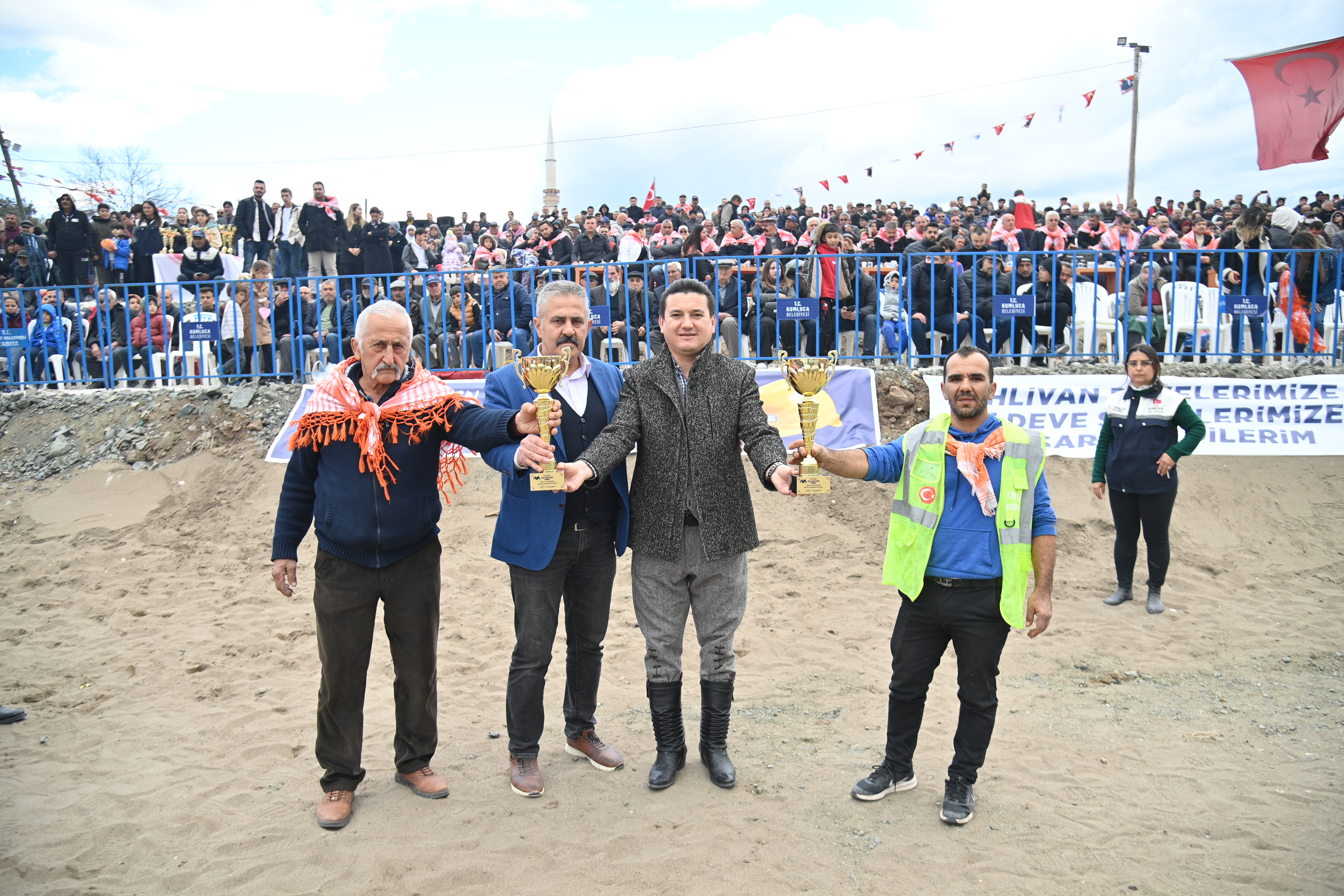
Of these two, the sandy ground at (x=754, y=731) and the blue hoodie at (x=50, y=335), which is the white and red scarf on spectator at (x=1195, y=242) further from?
the blue hoodie at (x=50, y=335)

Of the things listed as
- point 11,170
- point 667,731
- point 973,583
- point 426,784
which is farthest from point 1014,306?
point 11,170

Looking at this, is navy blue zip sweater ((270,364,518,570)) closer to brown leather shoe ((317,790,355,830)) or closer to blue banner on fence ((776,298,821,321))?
brown leather shoe ((317,790,355,830))

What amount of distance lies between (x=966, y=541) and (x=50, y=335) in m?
11.4

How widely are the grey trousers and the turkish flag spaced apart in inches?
346

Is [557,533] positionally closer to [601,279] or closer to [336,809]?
[336,809]

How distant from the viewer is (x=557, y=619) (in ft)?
12.1

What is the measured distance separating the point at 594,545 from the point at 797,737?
63.1 inches

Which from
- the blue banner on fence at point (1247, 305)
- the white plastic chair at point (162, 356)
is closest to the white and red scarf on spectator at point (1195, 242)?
the blue banner on fence at point (1247, 305)

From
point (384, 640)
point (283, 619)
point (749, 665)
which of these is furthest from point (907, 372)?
point (283, 619)

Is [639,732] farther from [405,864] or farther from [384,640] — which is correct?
[384,640]

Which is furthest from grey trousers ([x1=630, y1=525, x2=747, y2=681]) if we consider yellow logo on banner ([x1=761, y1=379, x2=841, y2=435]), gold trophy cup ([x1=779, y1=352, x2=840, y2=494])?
yellow logo on banner ([x1=761, y1=379, x2=841, y2=435])

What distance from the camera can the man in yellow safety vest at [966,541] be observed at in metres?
3.37

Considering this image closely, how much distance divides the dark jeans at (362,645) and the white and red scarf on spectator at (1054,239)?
36.0 ft

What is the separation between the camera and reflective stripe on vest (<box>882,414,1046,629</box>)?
11.0 feet
